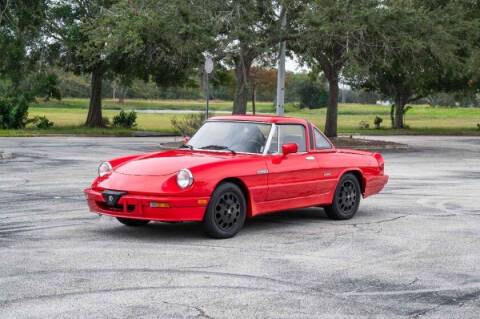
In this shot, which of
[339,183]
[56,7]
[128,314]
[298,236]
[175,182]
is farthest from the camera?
[56,7]

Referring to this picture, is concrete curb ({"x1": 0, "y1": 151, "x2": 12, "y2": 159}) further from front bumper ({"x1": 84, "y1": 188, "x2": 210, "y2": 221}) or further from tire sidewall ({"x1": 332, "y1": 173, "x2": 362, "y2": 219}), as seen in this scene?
front bumper ({"x1": 84, "y1": 188, "x2": 210, "y2": 221})

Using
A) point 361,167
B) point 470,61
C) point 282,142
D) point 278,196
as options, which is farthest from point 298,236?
point 470,61

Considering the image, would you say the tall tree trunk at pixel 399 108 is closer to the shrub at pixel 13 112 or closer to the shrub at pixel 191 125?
the shrub at pixel 191 125

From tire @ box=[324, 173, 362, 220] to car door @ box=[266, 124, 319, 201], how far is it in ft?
1.91

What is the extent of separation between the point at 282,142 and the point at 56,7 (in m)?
29.5

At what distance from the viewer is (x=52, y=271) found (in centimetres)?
723

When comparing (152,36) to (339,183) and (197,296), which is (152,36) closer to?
(339,183)

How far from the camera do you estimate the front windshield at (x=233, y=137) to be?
9.91m

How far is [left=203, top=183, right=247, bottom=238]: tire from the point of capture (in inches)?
351

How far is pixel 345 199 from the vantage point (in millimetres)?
11000

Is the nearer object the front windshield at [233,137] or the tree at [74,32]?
the front windshield at [233,137]

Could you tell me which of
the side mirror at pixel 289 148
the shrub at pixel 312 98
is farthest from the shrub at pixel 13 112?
the shrub at pixel 312 98

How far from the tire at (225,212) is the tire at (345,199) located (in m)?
1.96

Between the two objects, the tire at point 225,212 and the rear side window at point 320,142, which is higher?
the rear side window at point 320,142
